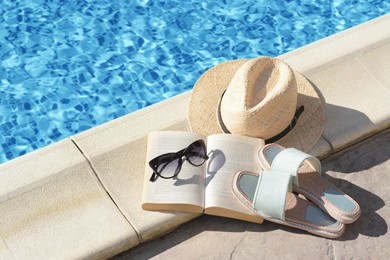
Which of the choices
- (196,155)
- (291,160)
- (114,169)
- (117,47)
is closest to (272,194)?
(291,160)

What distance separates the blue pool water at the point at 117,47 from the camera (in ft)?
17.3

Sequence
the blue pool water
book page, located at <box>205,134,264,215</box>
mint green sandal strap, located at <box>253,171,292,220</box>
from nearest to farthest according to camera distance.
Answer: mint green sandal strap, located at <box>253,171,292,220</box>, book page, located at <box>205,134,264,215</box>, the blue pool water

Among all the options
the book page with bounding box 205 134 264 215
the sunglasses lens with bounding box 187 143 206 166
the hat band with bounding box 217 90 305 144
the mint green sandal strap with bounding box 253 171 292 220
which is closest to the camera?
the mint green sandal strap with bounding box 253 171 292 220

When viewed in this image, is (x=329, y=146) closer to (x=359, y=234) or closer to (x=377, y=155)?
(x=377, y=155)

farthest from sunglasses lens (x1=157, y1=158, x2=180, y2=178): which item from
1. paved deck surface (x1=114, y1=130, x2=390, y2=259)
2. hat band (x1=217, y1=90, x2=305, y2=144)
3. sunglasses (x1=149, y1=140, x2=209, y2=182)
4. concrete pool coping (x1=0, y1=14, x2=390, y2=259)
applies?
hat band (x1=217, y1=90, x2=305, y2=144)

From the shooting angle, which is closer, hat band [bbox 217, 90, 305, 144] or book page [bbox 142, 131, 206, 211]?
book page [bbox 142, 131, 206, 211]

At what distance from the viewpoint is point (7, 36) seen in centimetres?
586

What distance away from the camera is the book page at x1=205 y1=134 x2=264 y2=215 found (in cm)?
377

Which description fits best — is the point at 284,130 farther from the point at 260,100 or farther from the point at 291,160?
the point at 291,160

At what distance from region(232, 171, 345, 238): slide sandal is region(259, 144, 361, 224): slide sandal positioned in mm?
49

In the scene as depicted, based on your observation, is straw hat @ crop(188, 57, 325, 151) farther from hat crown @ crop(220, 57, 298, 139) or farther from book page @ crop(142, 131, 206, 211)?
book page @ crop(142, 131, 206, 211)

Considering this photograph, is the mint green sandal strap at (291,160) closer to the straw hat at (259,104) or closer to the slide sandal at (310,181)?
the slide sandal at (310,181)

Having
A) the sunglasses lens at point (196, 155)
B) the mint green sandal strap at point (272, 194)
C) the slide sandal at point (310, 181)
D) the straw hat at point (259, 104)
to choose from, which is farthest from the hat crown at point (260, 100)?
the mint green sandal strap at point (272, 194)

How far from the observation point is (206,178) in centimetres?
388
